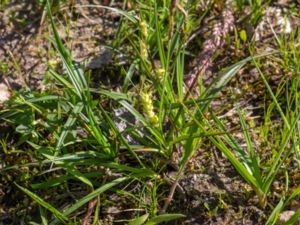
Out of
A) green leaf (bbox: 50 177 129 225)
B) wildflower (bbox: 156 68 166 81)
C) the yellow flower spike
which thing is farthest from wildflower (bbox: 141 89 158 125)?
green leaf (bbox: 50 177 129 225)

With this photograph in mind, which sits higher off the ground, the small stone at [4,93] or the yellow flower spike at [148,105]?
the yellow flower spike at [148,105]

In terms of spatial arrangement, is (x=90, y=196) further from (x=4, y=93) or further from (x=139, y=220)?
(x=4, y=93)

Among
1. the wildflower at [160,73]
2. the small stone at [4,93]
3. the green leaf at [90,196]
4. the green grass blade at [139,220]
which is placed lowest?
the green grass blade at [139,220]

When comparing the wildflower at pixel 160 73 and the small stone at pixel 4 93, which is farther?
the small stone at pixel 4 93

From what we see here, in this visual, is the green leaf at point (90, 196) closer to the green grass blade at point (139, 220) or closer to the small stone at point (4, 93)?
the green grass blade at point (139, 220)

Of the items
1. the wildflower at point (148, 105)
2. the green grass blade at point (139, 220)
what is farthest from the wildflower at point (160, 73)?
the green grass blade at point (139, 220)

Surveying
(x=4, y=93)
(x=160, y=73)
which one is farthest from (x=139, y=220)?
(x=4, y=93)

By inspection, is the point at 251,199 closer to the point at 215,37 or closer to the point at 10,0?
the point at 215,37

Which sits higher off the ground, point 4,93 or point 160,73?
point 160,73
